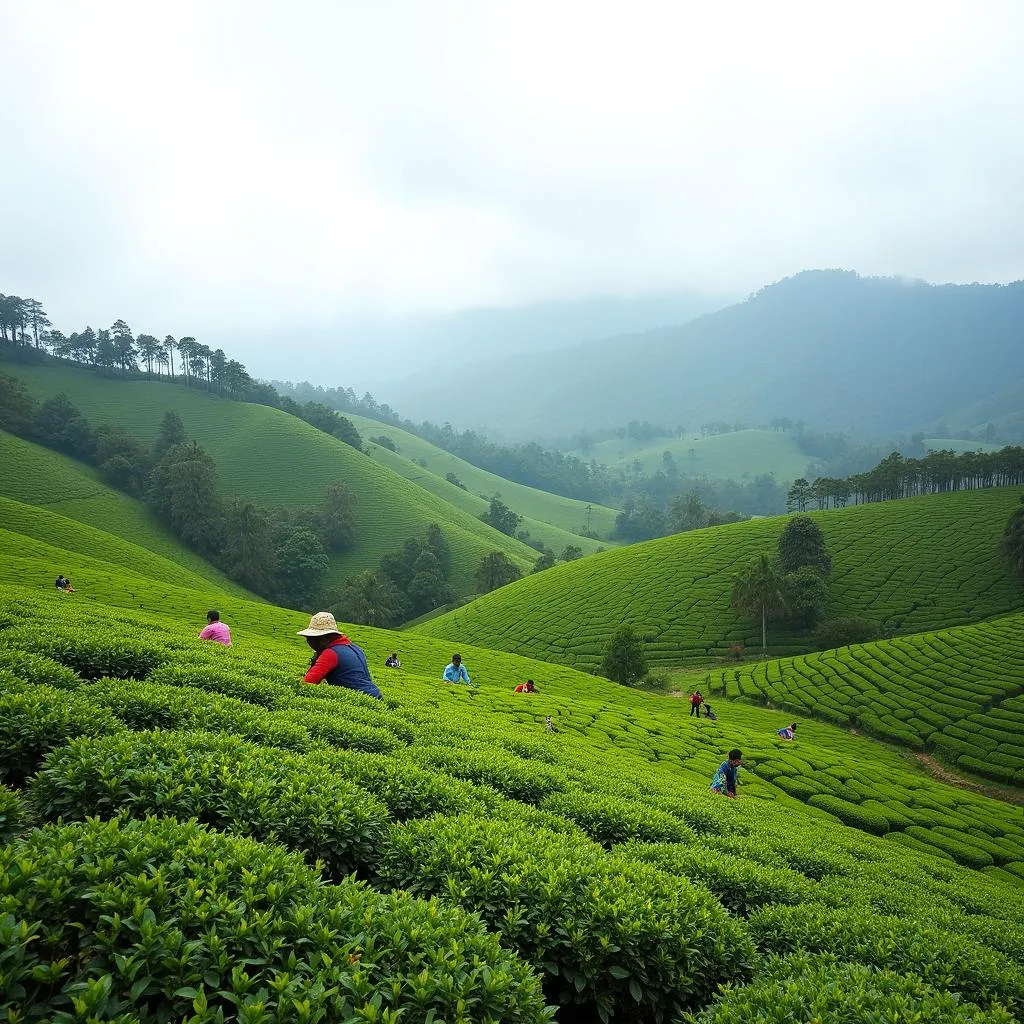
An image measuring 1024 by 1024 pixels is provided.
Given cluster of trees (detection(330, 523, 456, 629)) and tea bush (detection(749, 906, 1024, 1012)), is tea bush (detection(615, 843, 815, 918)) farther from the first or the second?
cluster of trees (detection(330, 523, 456, 629))

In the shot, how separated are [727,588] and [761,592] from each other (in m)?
9.80

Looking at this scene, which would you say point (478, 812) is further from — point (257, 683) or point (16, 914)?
point (257, 683)

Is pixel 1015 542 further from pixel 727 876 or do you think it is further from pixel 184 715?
pixel 184 715

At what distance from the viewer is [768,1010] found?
4.71 m

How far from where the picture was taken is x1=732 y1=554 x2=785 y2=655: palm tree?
193 feet

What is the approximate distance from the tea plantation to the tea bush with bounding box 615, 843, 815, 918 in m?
0.05

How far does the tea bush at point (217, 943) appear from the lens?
3.31 m

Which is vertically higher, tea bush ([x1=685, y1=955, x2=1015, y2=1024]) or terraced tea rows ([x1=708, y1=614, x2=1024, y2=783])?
tea bush ([x1=685, y1=955, x2=1015, y2=1024])

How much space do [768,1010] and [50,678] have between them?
11.3 metres

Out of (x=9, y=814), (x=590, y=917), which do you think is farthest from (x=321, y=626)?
(x=590, y=917)

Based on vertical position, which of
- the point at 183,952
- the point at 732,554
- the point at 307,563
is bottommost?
the point at 307,563

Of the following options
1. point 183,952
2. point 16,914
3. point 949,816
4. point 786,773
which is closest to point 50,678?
point 16,914

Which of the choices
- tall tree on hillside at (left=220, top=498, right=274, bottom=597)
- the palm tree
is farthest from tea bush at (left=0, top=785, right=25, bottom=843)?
tall tree on hillside at (left=220, top=498, right=274, bottom=597)

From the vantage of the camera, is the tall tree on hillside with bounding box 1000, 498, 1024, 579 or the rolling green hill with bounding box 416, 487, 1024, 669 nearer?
the rolling green hill with bounding box 416, 487, 1024, 669
